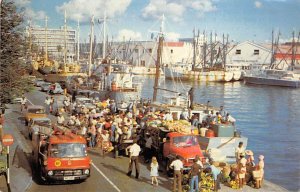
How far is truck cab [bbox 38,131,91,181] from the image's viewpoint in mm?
13609

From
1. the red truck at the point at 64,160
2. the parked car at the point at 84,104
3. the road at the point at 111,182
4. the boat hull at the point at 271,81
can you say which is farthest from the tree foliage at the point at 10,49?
the boat hull at the point at 271,81

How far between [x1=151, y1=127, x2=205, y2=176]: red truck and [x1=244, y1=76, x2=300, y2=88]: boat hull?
69.0 m

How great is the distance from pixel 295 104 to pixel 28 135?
4200 cm

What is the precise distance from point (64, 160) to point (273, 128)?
91.4 ft

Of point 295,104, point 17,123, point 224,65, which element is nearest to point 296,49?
point 224,65

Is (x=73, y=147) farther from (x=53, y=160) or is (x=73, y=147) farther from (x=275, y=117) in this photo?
(x=275, y=117)

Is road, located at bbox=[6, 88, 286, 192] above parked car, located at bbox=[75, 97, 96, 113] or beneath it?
beneath

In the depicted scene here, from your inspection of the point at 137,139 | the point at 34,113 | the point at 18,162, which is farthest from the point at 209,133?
the point at 34,113

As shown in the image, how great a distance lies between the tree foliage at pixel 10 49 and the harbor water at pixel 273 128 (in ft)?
40.7

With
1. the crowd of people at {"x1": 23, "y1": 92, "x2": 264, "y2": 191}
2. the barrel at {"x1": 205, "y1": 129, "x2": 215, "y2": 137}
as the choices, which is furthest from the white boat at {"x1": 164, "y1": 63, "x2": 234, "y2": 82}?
the barrel at {"x1": 205, "y1": 129, "x2": 215, "y2": 137}

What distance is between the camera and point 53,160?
13.7m

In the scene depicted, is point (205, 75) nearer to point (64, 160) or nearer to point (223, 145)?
point (223, 145)

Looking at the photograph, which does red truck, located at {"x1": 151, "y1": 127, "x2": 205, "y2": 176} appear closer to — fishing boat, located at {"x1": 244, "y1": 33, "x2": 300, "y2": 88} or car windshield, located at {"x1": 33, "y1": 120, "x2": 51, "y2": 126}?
car windshield, located at {"x1": 33, "y1": 120, "x2": 51, "y2": 126}

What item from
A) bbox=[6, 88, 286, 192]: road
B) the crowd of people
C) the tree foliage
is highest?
the tree foliage
